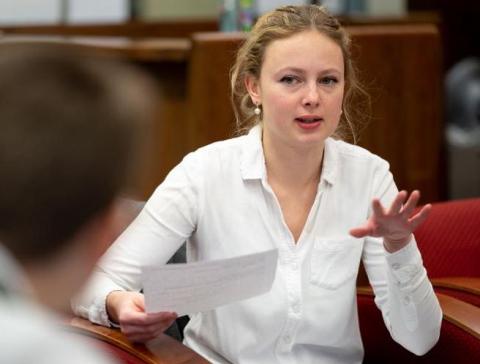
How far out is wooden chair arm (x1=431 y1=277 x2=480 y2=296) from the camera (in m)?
2.46

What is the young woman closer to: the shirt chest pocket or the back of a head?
the shirt chest pocket

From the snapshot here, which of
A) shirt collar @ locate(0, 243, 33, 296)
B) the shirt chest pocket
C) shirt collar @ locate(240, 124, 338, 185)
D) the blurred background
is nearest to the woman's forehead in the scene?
shirt collar @ locate(240, 124, 338, 185)

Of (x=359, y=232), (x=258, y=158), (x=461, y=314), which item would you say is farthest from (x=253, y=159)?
(x=461, y=314)

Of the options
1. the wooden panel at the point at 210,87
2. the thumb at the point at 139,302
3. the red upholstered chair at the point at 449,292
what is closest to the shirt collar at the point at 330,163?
the red upholstered chair at the point at 449,292

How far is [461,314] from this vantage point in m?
2.29

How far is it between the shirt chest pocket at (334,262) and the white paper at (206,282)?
0.21m

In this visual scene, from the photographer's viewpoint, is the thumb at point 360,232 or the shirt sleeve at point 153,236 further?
the shirt sleeve at point 153,236

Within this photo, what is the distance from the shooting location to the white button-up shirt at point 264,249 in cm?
219

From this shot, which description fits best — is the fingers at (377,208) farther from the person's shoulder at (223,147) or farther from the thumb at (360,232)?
the person's shoulder at (223,147)

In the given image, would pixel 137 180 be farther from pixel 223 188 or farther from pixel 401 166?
pixel 401 166

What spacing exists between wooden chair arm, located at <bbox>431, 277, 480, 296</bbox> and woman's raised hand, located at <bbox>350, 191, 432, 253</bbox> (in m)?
0.46

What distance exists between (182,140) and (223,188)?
6.19 feet

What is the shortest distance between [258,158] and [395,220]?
0.39 m

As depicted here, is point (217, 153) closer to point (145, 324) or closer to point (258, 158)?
point (258, 158)
